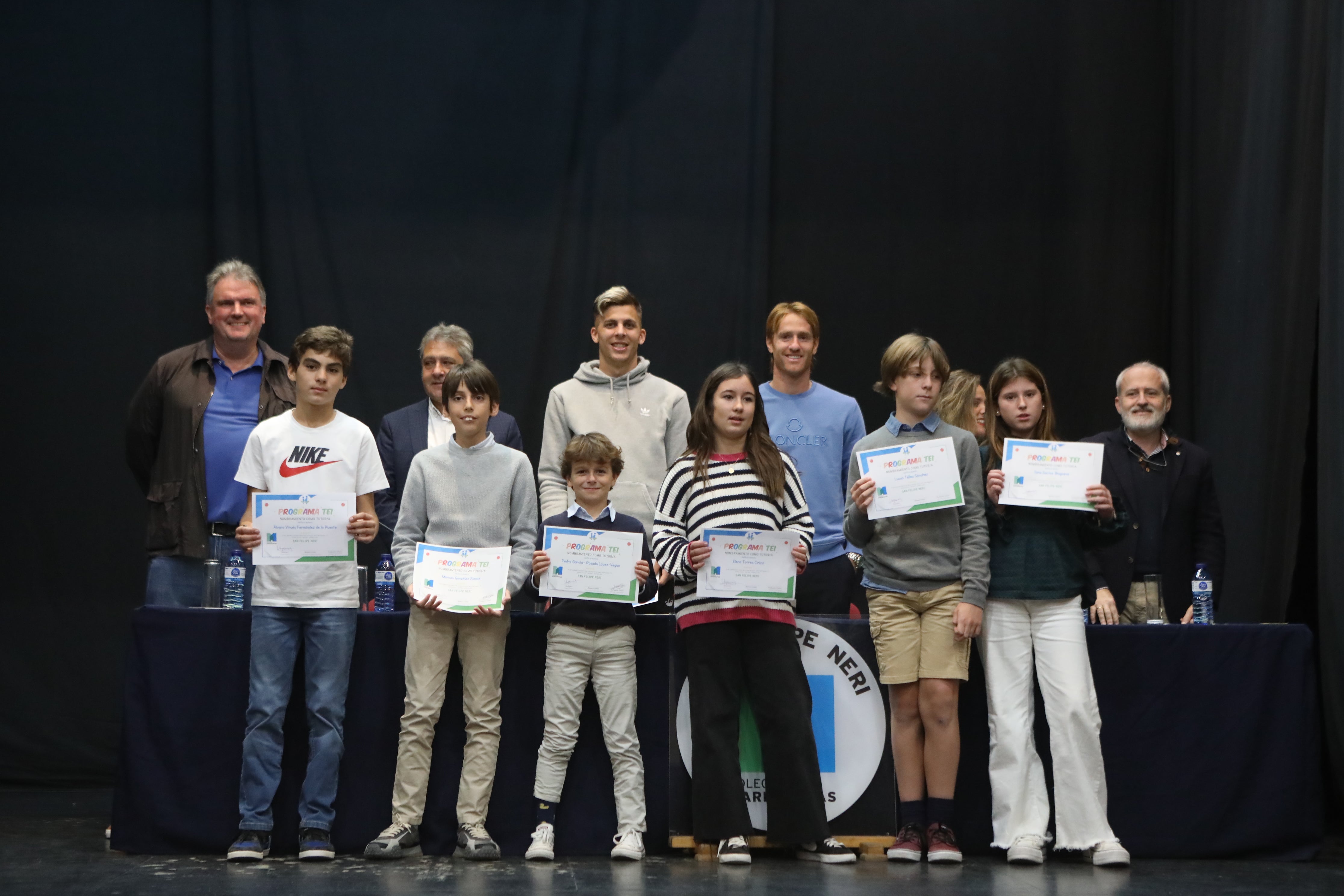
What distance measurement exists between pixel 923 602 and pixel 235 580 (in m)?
2.33

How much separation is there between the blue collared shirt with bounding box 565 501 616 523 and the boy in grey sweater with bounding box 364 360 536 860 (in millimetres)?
135

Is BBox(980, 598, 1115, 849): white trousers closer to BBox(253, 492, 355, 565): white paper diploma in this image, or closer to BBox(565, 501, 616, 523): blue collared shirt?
BBox(565, 501, 616, 523): blue collared shirt

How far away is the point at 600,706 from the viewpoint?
161 inches

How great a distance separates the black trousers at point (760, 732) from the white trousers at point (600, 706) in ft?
0.68

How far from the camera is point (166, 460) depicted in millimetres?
4527

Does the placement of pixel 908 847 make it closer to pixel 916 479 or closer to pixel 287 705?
pixel 916 479

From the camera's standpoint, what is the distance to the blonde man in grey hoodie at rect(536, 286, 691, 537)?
4582 mm

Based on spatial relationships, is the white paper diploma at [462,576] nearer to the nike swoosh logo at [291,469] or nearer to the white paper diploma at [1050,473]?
the nike swoosh logo at [291,469]

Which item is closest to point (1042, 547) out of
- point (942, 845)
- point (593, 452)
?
point (942, 845)

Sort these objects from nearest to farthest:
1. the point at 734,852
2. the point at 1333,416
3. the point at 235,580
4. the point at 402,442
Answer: the point at 734,852 → the point at 235,580 → the point at 402,442 → the point at 1333,416

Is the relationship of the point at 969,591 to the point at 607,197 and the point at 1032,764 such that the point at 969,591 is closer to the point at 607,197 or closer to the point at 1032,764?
the point at 1032,764

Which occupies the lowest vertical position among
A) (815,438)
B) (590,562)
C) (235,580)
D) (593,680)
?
(593,680)

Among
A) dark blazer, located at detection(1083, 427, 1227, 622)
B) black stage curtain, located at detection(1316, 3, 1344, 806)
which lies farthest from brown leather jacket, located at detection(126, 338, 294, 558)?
black stage curtain, located at detection(1316, 3, 1344, 806)

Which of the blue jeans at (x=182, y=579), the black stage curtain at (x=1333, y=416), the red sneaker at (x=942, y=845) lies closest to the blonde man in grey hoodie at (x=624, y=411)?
the blue jeans at (x=182, y=579)
